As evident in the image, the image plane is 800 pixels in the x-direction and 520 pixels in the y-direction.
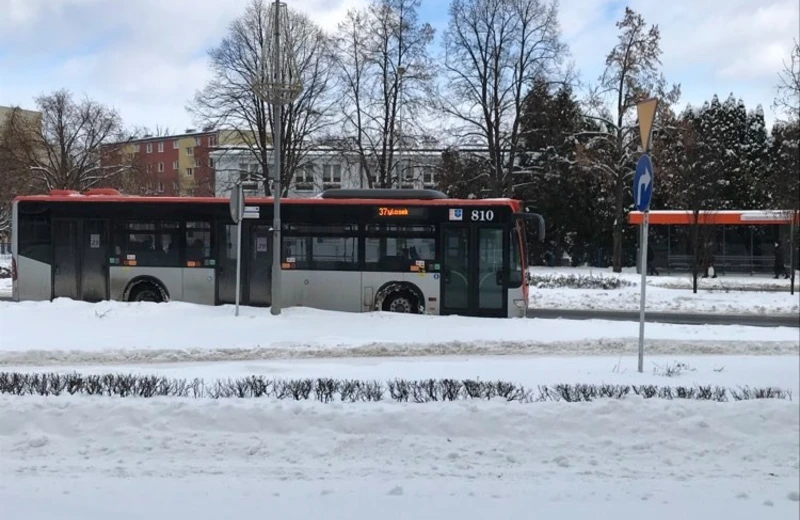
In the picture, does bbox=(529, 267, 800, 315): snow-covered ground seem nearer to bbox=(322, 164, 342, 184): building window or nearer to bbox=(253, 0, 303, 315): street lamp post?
bbox=(253, 0, 303, 315): street lamp post

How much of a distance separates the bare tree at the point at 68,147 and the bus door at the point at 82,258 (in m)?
20.1

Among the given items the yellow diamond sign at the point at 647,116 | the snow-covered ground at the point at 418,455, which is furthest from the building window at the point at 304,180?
the yellow diamond sign at the point at 647,116

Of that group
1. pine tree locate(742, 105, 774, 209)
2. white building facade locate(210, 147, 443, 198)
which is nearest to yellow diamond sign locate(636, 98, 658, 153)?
pine tree locate(742, 105, 774, 209)

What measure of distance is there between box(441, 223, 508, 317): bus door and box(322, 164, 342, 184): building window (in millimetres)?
18350

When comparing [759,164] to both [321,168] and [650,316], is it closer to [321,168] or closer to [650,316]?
[650,316]

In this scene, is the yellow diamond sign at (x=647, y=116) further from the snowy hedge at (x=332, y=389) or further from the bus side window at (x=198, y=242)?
the bus side window at (x=198, y=242)

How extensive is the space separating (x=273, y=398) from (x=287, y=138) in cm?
2366

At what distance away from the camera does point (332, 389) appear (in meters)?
6.27

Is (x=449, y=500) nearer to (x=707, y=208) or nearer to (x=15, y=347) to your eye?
(x=15, y=347)

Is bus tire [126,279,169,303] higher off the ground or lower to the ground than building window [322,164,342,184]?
lower

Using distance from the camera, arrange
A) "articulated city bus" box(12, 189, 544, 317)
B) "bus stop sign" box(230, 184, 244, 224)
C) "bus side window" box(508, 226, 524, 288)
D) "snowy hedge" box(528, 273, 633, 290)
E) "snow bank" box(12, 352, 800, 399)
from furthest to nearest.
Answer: "snowy hedge" box(528, 273, 633, 290) → "articulated city bus" box(12, 189, 544, 317) → "bus side window" box(508, 226, 524, 288) → "bus stop sign" box(230, 184, 244, 224) → "snow bank" box(12, 352, 800, 399)

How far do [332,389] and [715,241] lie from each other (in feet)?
54.7

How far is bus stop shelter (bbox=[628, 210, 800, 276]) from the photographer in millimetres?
12779

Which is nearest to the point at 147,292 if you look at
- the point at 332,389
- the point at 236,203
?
the point at 236,203
